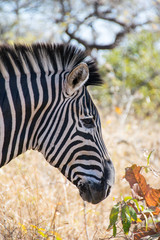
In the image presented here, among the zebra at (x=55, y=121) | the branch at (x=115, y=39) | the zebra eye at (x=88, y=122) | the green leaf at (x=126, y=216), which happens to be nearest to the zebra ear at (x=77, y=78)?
the zebra at (x=55, y=121)

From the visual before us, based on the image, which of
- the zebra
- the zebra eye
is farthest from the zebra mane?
the zebra eye

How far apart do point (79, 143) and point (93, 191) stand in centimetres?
42

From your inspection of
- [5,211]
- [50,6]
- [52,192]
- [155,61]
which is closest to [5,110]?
[5,211]

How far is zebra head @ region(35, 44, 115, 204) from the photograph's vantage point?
2703mm

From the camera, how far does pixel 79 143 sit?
272 centimetres

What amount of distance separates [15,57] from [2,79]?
238 mm

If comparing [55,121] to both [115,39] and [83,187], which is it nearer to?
[83,187]

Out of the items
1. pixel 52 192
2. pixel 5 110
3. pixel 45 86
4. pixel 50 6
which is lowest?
pixel 52 192

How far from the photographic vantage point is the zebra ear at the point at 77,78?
2.73 m

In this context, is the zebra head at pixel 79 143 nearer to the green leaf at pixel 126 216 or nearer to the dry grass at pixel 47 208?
the dry grass at pixel 47 208

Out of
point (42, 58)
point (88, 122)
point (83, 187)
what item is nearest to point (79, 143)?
point (88, 122)

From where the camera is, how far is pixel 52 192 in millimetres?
4598

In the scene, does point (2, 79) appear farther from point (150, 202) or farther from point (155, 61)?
point (155, 61)

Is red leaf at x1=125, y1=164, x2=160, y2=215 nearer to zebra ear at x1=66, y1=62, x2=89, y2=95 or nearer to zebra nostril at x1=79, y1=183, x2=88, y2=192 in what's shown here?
zebra nostril at x1=79, y1=183, x2=88, y2=192
